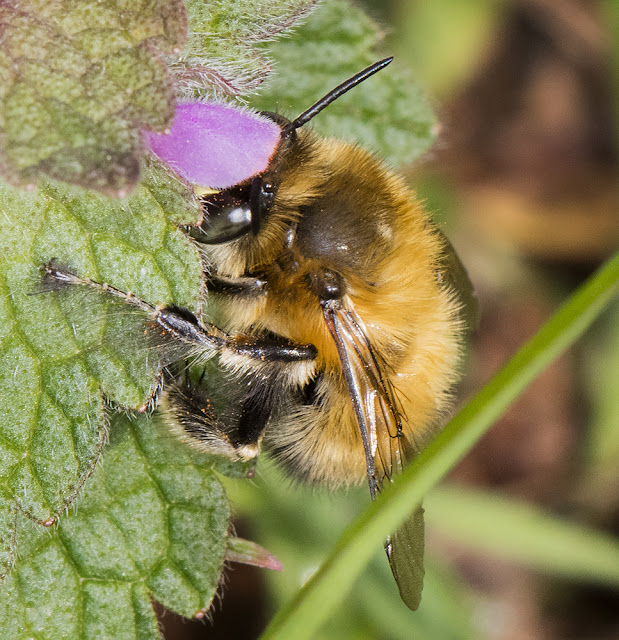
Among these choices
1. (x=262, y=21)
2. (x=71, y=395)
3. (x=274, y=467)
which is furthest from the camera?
(x=274, y=467)

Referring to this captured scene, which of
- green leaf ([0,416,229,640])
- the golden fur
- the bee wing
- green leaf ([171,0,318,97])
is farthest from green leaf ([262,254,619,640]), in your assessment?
green leaf ([171,0,318,97])

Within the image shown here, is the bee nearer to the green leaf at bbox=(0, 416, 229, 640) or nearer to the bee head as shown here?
the bee head

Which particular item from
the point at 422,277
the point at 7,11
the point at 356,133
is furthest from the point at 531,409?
the point at 7,11

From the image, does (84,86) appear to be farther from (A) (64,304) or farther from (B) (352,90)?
(B) (352,90)

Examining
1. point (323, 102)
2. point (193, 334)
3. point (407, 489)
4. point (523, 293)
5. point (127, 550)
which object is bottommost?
point (523, 293)

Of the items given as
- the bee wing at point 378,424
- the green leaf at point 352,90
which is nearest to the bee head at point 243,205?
the bee wing at point 378,424

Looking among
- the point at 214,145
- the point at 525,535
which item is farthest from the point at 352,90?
the point at 525,535

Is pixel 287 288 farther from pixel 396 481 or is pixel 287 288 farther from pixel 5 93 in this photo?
pixel 5 93
